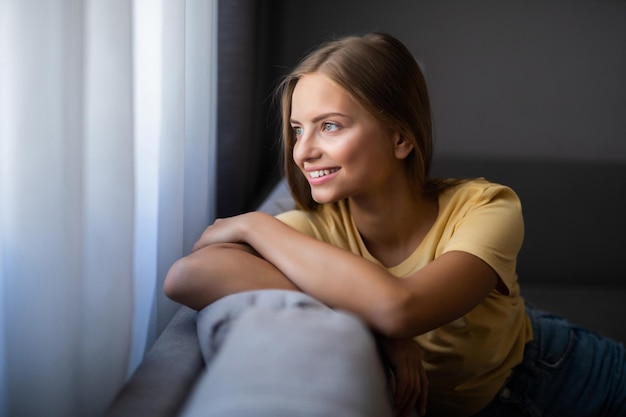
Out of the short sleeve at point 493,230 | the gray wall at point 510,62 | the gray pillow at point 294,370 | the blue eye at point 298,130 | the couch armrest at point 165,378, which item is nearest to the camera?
the gray pillow at point 294,370

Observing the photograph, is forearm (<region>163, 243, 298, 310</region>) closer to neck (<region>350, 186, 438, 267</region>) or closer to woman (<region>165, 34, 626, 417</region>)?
woman (<region>165, 34, 626, 417</region>)

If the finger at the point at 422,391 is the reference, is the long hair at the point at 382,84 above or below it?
above

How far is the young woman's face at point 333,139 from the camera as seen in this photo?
3.66ft

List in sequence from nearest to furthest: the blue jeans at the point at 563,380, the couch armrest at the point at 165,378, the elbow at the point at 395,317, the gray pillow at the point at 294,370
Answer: the gray pillow at the point at 294,370, the couch armrest at the point at 165,378, the elbow at the point at 395,317, the blue jeans at the point at 563,380

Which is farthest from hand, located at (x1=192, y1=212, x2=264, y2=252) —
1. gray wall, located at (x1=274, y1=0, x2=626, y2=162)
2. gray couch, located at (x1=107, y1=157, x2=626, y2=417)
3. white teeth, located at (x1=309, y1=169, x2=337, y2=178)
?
gray wall, located at (x1=274, y1=0, x2=626, y2=162)

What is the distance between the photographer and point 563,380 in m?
1.37

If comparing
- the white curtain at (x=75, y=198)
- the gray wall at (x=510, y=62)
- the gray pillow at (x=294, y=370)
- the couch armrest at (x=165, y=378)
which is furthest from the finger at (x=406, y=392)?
the gray wall at (x=510, y=62)

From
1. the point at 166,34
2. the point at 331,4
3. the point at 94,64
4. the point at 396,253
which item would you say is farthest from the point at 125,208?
the point at 331,4

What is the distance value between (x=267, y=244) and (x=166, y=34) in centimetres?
39

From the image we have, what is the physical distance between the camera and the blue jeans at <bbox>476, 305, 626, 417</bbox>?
4.30 feet

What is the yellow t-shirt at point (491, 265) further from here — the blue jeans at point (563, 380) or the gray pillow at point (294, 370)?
the gray pillow at point (294, 370)

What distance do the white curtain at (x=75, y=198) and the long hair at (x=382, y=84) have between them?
24 centimetres

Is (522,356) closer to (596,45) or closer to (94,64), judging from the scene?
(94,64)

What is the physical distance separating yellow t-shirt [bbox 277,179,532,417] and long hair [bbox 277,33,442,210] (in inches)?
3.1
